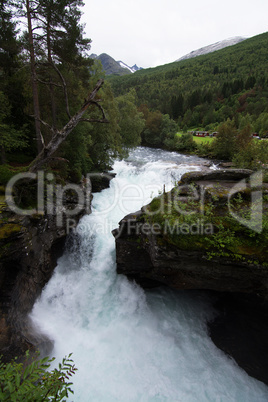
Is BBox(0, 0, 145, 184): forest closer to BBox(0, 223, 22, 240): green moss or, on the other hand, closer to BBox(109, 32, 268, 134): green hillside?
BBox(0, 223, 22, 240): green moss

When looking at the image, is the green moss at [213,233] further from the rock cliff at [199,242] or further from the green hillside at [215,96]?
the green hillside at [215,96]

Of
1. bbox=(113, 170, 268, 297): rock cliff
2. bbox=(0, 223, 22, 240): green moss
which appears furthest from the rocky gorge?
bbox=(0, 223, 22, 240): green moss

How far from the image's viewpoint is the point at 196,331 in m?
7.59

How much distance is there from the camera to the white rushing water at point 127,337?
6.11m

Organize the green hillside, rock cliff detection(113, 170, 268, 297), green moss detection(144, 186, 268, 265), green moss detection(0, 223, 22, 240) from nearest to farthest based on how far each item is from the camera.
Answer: green moss detection(144, 186, 268, 265)
rock cliff detection(113, 170, 268, 297)
green moss detection(0, 223, 22, 240)
the green hillside

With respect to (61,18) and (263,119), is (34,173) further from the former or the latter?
(263,119)

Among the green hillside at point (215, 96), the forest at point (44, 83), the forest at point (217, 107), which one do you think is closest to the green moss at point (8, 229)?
the forest at point (44, 83)

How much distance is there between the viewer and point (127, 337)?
23.8 feet

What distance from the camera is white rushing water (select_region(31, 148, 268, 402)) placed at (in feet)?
20.0

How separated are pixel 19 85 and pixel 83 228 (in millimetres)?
9971

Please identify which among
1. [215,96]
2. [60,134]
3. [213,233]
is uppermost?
[215,96]

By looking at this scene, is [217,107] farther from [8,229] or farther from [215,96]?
[8,229]

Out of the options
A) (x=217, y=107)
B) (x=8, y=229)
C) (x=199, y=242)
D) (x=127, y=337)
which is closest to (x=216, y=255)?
(x=199, y=242)

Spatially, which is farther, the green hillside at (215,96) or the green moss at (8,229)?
the green hillside at (215,96)
